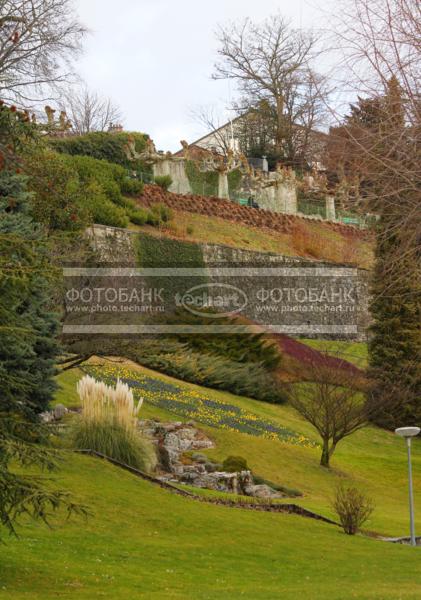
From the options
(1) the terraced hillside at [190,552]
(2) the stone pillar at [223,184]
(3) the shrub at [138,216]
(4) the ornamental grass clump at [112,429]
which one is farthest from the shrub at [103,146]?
(4) the ornamental grass clump at [112,429]

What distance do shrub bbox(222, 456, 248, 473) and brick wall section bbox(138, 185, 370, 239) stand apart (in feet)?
74.3

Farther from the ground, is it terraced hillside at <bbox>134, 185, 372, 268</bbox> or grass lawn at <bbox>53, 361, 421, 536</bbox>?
terraced hillside at <bbox>134, 185, 372, 268</bbox>

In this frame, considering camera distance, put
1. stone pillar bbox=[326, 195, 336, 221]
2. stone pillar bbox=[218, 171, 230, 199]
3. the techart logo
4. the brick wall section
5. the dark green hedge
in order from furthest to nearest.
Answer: stone pillar bbox=[326, 195, 336, 221]
stone pillar bbox=[218, 171, 230, 199]
the brick wall section
the dark green hedge
the techart logo

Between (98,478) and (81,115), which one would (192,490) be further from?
(81,115)

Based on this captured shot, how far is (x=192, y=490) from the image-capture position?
63.8 feet

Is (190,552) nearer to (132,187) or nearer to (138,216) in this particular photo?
(138,216)

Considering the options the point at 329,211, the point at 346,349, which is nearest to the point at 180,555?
the point at 346,349

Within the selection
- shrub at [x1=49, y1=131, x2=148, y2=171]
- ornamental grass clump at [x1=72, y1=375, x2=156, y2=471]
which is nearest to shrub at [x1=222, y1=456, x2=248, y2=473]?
ornamental grass clump at [x1=72, y1=375, x2=156, y2=471]

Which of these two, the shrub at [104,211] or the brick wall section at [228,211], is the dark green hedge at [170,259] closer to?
the shrub at [104,211]

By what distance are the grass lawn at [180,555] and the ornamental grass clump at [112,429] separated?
2.66ft

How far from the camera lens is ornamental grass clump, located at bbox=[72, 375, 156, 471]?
774 inches

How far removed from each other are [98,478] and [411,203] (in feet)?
34.7

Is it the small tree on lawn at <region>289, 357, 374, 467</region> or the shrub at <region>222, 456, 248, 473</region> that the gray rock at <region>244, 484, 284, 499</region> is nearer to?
the shrub at <region>222, 456, 248, 473</region>

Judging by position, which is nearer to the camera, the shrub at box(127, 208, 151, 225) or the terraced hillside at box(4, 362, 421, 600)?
the terraced hillside at box(4, 362, 421, 600)
